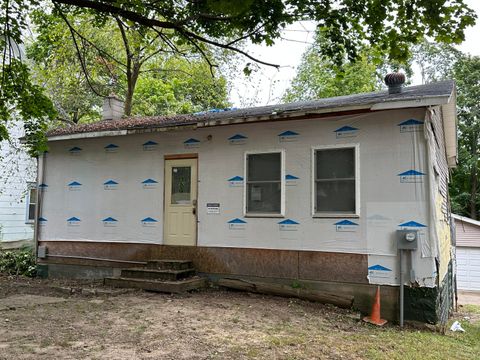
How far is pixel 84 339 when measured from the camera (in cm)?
474

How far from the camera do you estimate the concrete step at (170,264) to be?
818cm

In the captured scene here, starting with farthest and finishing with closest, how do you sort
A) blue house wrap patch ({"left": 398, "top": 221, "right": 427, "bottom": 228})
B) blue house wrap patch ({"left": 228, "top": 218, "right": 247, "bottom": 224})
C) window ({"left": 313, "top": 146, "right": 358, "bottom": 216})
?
1. blue house wrap patch ({"left": 228, "top": 218, "right": 247, "bottom": 224})
2. window ({"left": 313, "top": 146, "right": 358, "bottom": 216})
3. blue house wrap patch ({"left": 398, "top": 221, "right": 427, "bottom": 228})

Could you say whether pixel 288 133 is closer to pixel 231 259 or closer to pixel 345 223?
pixel 345 223

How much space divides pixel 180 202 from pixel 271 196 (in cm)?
205

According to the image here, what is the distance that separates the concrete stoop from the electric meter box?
3.68 m

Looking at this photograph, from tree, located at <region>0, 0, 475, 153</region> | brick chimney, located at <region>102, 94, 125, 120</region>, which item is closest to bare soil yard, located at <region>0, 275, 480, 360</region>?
tree, located at <region>0, 0, 475, 153</region>

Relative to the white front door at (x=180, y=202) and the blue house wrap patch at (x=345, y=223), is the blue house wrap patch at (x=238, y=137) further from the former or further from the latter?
the blue house wrap patch at (x=345, y=223)

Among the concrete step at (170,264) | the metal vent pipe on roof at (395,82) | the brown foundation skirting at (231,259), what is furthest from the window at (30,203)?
the metal vent pipe on roof at (395,82)

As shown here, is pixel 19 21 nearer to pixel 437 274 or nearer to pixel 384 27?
pixel 384 27

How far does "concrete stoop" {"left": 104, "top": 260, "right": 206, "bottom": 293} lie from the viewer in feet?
24.8

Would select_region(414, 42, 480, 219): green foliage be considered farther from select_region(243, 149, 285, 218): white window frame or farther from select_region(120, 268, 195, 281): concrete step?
select_region(120, 268, 195, 281): concrete step

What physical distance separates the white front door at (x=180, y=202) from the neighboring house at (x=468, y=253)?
14.6 m

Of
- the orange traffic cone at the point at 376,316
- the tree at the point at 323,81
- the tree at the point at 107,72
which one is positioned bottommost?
the orange traffic cone at the point at 376,316

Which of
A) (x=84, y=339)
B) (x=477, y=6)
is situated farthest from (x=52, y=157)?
(x=477, y=6)
